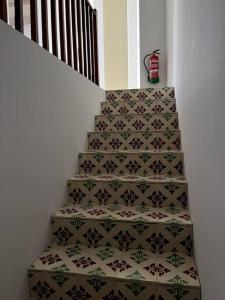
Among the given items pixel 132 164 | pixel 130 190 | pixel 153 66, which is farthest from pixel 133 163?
pixel 153 66

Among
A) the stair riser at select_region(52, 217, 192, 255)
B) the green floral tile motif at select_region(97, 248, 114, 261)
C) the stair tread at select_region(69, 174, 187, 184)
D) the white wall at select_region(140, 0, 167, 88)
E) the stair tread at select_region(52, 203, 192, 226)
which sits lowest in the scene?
the green floral tile motif at select_region(97, 248, 114, 261)

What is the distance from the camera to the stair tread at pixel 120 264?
4.02 ft

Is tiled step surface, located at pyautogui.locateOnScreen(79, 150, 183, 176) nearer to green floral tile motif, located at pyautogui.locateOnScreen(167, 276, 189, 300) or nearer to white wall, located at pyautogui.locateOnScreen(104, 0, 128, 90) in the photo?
green floral tile motif, located at pyautogui.locateOnScreen(167, 276, 189, 300)

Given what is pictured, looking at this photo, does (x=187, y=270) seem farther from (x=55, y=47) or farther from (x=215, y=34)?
(x=55, y=47)

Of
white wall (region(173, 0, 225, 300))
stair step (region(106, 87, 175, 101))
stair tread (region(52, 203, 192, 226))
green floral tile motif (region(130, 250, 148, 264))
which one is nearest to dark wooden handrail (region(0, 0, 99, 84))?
stair step (region(106, 87, 175, 101))

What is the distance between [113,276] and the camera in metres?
1.24

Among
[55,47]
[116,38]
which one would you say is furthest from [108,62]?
[55,47]

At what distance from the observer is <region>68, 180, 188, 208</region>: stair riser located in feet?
5.71

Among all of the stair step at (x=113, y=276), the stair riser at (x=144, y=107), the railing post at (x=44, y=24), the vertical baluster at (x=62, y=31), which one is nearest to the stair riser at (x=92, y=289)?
the stair step at (x=113, y=276)

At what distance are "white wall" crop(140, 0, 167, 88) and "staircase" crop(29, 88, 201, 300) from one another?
6.60ft

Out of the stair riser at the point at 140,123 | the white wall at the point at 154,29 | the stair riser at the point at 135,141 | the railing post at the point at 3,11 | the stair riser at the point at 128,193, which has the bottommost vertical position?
the stair riser at the point at 128,193

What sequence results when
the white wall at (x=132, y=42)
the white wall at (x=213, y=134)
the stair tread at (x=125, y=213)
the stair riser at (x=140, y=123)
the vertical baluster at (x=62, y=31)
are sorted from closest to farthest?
the white wall at (x=213, y=134), the stair tread at (x=125, y=213), the vertical baluster at (x=62, y=31), the stair riser at (x=140, y=123), the white wall at (x=132, y=42)

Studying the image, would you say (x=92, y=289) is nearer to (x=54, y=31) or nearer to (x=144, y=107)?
(x=54, y=31)

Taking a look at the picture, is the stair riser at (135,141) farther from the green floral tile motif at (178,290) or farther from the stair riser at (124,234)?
the green floral tile motif at (178,290)
